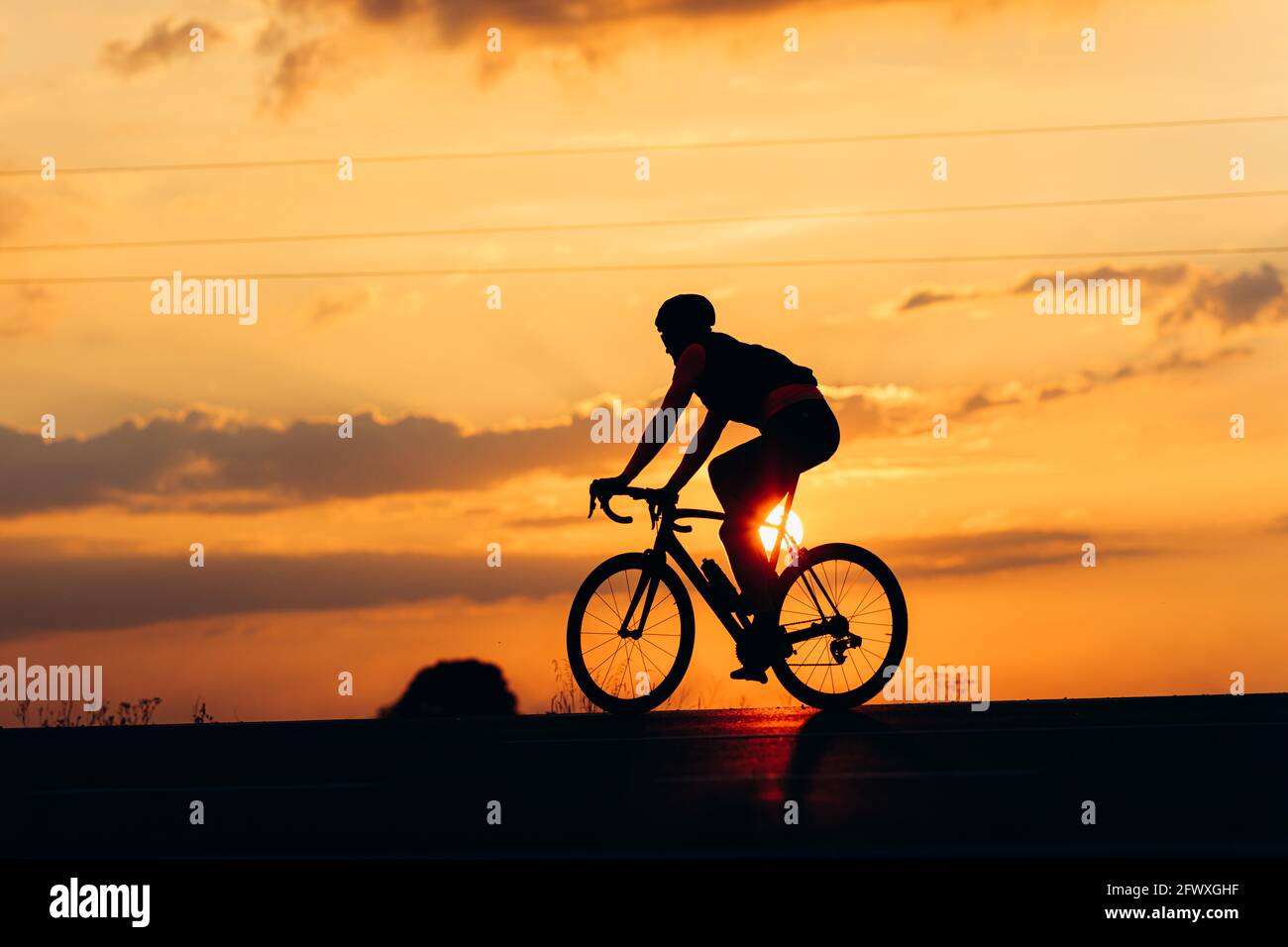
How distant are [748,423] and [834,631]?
1.33 metres

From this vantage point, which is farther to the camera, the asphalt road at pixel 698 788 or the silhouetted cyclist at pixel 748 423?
the silhouetted cyclist at pixel 748 423

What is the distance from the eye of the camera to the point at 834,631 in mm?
11156

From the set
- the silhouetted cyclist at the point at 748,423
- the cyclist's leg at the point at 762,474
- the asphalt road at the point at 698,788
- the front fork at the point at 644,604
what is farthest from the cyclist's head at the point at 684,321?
the asphalt road at the point at 698,788

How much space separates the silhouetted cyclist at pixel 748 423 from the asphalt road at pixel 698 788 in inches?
34.9

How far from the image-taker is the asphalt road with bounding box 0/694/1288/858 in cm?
725

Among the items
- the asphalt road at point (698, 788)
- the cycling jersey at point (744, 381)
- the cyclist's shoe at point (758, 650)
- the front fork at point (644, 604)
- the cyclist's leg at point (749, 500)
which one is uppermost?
the cycling jersey at point (744, 381)

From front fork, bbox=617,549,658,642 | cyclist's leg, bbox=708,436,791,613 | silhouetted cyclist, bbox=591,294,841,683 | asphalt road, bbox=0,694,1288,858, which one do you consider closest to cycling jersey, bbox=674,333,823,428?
silhouetted cyclist, bbox=591,294,841,683

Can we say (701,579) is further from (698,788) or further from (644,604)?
(698,788)

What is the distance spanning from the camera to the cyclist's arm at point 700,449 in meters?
11.0

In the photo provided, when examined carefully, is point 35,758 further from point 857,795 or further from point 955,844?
point 955,844

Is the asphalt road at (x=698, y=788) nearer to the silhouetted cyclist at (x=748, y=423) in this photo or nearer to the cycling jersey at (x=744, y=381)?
the silhouetted cyclist at (x=748, y=423)
